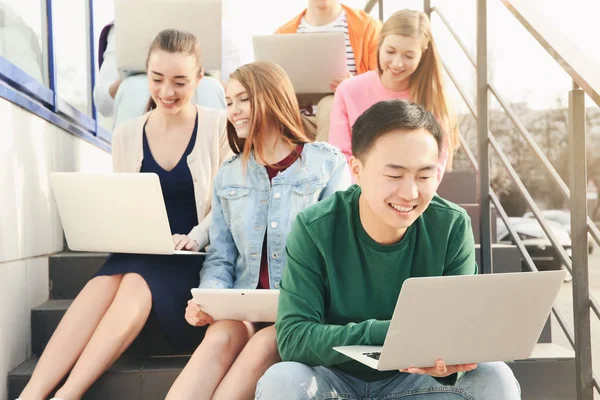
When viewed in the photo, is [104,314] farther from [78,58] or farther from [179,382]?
[78,58]

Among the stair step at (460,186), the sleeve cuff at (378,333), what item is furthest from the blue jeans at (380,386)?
the stair step at (460,186)

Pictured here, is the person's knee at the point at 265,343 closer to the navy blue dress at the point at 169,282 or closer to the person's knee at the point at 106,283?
the navy blue dress at the point at 169,282

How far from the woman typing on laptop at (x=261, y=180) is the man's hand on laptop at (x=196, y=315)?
0.11m

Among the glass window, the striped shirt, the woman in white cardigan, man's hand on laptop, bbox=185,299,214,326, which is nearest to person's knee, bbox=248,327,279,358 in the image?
man's hand on laptop, bbox=185,299,214,326

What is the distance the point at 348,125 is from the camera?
2.83 m

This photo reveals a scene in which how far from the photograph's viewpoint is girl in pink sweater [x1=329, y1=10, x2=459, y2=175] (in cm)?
267

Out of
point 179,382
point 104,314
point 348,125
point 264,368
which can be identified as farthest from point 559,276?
point 348,125

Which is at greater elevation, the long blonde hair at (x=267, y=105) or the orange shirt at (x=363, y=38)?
the orange shirt at (x=363, y=38)

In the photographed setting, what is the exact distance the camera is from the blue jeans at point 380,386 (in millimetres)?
1385

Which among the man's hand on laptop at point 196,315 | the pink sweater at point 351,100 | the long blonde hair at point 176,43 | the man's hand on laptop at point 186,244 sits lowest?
the man's hand on laptop at point 196,315

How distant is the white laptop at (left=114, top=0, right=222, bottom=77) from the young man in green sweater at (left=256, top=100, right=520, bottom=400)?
1606mm

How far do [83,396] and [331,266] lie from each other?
91 centimetres

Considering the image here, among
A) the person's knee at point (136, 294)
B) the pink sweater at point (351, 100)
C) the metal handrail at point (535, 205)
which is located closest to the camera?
the metal handrail at point (535, 205)

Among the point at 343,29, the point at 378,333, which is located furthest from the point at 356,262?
the point at 343,29
